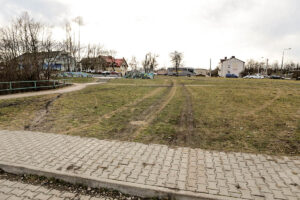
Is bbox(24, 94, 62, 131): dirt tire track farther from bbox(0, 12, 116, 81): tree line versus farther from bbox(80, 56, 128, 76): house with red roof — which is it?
bbox(80, 56, 128, 76): house with red roof

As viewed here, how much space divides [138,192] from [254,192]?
1.83 meters

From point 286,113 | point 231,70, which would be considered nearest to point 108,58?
point 231,70

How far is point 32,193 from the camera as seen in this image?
2965mm

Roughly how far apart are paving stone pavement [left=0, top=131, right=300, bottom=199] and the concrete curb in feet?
0.14

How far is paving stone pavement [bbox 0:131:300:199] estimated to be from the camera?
2.92 meters

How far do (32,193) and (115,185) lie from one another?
1.36 metres

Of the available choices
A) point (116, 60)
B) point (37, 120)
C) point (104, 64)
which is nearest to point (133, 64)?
point (116, 60)

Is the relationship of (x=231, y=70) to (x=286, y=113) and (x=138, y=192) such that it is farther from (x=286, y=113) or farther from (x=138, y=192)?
(x=138, y=192)

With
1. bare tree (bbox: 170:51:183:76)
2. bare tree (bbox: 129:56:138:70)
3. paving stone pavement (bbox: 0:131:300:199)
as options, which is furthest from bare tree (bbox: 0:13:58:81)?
bare tree (bbox: 129:56:138:70)

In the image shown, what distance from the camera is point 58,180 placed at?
3289mm

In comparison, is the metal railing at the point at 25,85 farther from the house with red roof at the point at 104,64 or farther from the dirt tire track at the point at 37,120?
the house with red roof at the point at 104,64

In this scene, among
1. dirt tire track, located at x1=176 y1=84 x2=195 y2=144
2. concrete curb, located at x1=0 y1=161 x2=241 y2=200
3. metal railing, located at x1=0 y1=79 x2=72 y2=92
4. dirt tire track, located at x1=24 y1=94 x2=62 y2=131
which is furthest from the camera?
metal railing, located at x1=0 y1=79 x2=72 y2=92

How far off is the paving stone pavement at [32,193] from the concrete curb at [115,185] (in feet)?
0.78

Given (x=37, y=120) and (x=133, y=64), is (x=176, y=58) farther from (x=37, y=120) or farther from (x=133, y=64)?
(x=37, y=120)
